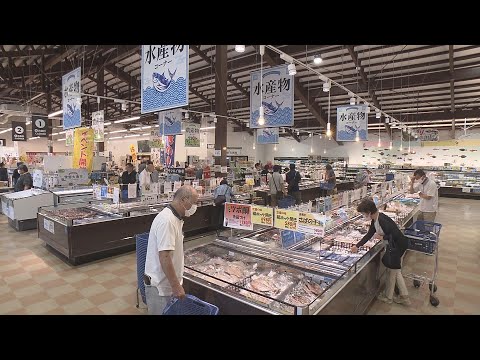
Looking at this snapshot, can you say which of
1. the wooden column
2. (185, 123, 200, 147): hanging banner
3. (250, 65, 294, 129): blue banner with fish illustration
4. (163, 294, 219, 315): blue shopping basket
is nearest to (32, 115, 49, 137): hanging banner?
(185, 123, 200, 147): hanging banner

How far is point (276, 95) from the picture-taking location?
25.3 feet

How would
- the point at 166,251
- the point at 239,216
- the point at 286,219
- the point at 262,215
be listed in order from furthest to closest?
1. the point at 239,216
2. the point at 262,215
3. the point at 286,219
4. the point at 166,251

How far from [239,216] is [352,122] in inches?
324

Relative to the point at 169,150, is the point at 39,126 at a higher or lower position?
higher

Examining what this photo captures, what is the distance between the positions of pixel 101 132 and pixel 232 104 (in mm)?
9979

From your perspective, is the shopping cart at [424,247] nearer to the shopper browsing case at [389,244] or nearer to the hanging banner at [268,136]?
the shopper browsing case at [389,244]

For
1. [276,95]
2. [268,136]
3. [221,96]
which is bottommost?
[268,136]

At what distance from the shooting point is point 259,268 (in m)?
3.57

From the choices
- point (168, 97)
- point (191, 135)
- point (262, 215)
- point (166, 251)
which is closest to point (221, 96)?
point (191, 135)

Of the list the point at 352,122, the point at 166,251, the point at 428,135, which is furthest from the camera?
the point at 428,135

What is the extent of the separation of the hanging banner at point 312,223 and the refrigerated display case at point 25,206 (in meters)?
7.37

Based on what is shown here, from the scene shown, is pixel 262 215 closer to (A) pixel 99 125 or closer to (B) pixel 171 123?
(B) pixel 171 123

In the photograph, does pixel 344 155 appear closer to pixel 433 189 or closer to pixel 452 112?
pixel 452 112

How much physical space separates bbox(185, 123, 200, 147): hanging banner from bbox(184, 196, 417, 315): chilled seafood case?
879 centimetres
